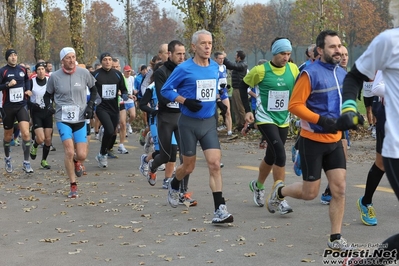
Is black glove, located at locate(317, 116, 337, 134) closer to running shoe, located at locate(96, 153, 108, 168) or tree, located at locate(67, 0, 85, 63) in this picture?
running shoe, located at locate(96, 153, 108, 168)

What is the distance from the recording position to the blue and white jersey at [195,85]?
8516 millimetres

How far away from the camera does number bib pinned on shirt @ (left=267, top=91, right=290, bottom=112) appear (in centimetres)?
898

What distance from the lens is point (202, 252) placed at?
22.9ft

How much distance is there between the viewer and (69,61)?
1102cm

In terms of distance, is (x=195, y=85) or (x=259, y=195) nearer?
(x=195, y=85)

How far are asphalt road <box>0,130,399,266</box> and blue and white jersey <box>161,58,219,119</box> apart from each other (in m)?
1.23

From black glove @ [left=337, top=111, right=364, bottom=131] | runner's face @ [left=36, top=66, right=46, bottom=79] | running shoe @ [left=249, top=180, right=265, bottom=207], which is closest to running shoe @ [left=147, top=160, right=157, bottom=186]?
running shoe @ [left=249, top=180, right=265, bottom=207]

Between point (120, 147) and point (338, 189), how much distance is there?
399 inches

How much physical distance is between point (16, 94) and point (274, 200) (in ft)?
22.2

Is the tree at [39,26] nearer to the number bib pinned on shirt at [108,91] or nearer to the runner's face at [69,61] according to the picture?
the number bib pinned on shirt at [108,91]

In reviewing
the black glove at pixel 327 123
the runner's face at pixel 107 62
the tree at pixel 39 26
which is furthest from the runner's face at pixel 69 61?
the tree at pixel 39 26

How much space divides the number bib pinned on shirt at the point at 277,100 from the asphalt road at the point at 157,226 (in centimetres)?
119

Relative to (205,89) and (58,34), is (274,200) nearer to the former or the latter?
(205,89)

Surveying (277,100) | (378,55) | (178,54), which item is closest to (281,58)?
(277,100)
